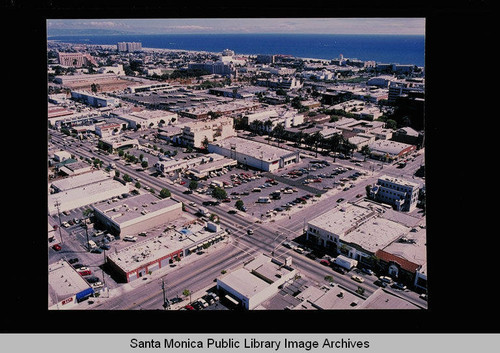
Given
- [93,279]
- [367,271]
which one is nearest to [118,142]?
[93,279]

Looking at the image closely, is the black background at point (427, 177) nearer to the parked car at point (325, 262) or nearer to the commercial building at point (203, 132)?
the parked car at point (325, 262)

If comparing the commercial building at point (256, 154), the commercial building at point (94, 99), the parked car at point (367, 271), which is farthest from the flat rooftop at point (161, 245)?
the commercial building at point (94, 99)

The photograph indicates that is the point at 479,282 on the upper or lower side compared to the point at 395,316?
upper

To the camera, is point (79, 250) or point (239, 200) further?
point (239, 200)

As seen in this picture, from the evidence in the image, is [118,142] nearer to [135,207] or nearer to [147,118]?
[147,118]
